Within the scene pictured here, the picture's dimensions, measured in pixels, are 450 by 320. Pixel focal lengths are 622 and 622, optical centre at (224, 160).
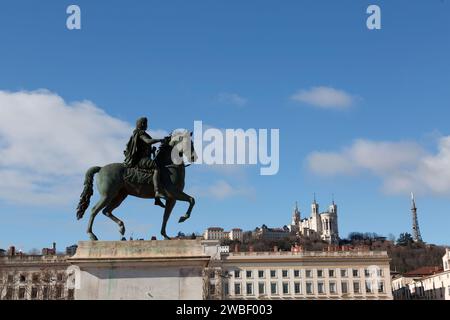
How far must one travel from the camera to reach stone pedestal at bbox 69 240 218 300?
1653 cm

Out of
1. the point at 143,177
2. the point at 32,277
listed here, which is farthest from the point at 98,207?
the point at 32,277

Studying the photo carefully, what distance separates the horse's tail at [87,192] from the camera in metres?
18.0

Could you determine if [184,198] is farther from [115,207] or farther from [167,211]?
[115,207]

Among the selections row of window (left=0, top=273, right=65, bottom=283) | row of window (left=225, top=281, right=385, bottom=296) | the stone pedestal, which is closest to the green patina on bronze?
the stone pedestal

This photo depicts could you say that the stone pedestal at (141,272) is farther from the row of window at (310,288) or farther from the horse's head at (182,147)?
the row of window at (310,288)

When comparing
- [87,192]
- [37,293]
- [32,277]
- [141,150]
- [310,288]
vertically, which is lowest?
[87,192]

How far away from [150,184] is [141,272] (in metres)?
2.55

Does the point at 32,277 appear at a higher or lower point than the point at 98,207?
higher

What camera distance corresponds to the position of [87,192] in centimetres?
1819

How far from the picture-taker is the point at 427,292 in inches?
4985

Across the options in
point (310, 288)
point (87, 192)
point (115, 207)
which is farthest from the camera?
point (310, 288)

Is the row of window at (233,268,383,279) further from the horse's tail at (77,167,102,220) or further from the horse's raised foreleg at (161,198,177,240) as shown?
the horse's tail at (77,167,102,220)

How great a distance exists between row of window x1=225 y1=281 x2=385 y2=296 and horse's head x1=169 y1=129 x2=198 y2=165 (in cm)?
10045
